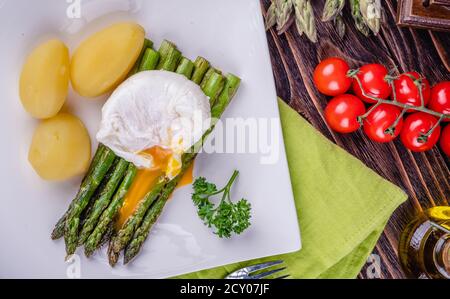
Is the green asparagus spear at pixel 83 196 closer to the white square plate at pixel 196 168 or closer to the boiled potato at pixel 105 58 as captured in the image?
the white square plate at pixel 196 168

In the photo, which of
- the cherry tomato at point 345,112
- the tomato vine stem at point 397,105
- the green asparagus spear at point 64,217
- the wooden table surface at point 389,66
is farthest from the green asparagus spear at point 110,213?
the tomato vine stem at point 397,105

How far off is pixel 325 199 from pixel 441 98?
612mm

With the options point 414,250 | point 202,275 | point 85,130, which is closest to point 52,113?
point 85,130

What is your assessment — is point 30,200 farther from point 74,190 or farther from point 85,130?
point 85,130

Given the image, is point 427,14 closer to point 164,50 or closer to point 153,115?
point 164,50

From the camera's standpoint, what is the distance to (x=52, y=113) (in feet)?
6.22

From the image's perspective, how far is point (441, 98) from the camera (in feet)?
6.84

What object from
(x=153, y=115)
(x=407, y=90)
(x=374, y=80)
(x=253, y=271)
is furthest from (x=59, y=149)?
(x=407, y=90)

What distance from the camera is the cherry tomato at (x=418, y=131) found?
80.9 inches

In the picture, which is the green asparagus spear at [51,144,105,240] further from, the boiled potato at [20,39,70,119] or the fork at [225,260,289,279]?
the fork at [225,260,289,279]

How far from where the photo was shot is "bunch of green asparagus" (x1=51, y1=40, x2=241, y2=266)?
1.97 meters

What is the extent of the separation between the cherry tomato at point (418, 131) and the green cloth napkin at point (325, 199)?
0.19 metres

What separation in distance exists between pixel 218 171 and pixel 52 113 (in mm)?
652

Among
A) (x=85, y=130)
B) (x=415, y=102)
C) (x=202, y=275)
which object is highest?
(x=415, y=102)
